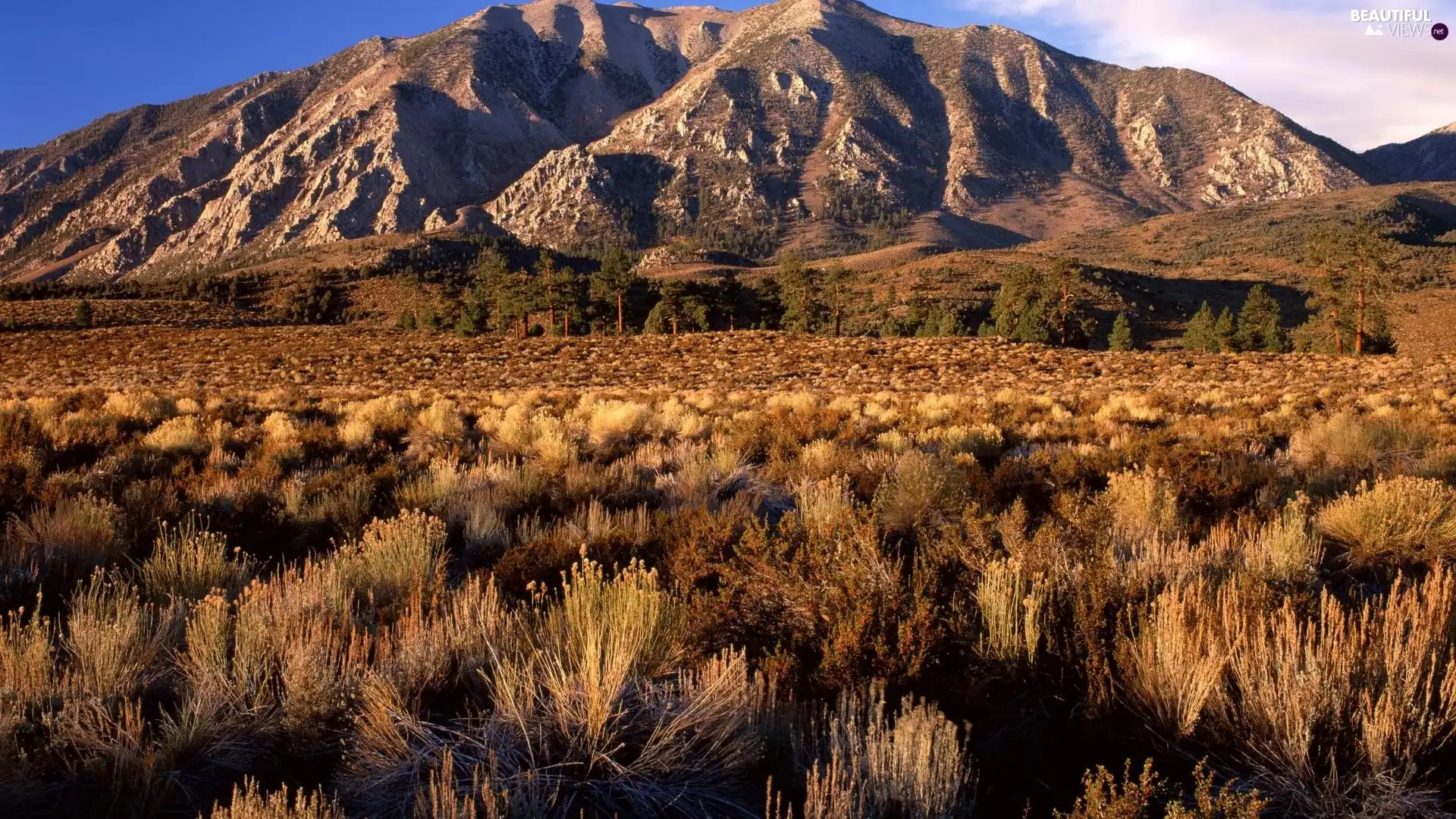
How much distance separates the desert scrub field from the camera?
2176 mm

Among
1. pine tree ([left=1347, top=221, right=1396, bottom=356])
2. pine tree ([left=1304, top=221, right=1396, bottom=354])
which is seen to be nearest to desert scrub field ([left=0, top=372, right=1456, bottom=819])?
pine tree ([left=1347, top=221, right=1396, bottom=356])

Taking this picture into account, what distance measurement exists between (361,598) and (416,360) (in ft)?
96.8

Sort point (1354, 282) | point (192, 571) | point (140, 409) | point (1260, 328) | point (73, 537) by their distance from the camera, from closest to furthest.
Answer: point (192, 571) < point (73, 537) < point (140, 409) < point (1354, 282) < point (1260, 328)

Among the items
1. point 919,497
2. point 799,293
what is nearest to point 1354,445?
point 919,497

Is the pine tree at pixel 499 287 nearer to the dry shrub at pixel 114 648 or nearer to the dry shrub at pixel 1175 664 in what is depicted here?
the dry shrub at pixel 114 648

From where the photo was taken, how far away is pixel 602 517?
17.1ft

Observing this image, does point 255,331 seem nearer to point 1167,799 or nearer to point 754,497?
point 754,497

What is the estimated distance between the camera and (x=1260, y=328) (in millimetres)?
55062

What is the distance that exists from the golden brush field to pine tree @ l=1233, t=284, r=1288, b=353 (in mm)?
55809

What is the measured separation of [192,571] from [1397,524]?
7263mm

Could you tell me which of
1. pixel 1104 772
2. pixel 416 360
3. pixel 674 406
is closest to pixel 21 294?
pixel 416 360

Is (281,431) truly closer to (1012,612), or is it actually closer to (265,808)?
(265,808)

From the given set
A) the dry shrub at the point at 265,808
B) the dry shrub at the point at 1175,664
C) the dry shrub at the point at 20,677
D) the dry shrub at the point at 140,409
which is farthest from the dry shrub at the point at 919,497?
the dry shrub at the point at 140,409

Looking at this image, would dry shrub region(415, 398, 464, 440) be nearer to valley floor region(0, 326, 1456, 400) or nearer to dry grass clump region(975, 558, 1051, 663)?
valley floor region(0, 326, 1456, 400)
